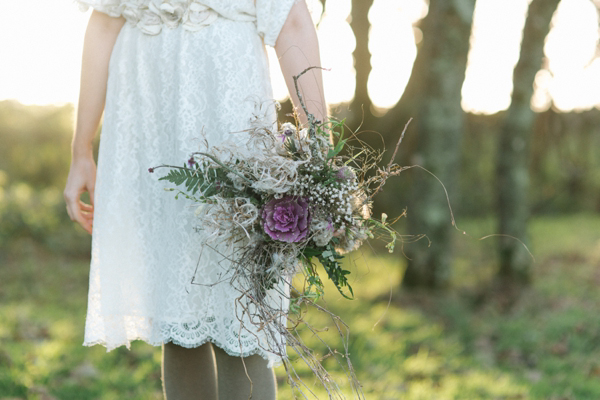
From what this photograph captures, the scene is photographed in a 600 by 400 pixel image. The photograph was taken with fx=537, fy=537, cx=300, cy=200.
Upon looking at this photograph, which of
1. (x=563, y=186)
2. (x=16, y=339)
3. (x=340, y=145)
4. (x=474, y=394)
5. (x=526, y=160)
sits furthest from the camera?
(x=563, y=186)

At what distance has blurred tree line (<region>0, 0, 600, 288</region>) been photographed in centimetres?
496

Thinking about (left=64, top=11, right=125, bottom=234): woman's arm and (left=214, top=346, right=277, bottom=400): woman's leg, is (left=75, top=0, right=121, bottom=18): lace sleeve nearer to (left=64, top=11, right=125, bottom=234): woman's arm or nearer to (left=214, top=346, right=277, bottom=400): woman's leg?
(left=64, top=11, right=125, bottom=234): woman's arm

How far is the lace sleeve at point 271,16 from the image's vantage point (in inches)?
58.7

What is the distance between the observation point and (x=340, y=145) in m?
1.28

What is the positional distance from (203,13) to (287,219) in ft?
2.29

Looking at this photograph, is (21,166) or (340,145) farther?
(21,166)

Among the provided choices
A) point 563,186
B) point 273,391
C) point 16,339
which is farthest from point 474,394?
point 563,186

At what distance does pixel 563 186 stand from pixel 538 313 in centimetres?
736

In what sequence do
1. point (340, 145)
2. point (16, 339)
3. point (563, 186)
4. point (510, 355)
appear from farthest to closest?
point (563, 186), point (510, 355), point (16, 339), point (340, 145)

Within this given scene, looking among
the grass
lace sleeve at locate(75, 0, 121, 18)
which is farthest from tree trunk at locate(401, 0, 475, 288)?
lace sleeve at locate(75, 0, 121, 18)

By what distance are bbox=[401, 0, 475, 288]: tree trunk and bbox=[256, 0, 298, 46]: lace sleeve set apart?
11.6 ft

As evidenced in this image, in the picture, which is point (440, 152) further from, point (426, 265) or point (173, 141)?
point (173, 141)

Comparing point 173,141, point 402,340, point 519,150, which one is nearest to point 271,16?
point 173,141

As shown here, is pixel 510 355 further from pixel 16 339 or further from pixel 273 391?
pixel 16 339
